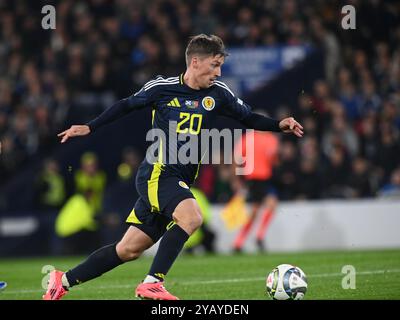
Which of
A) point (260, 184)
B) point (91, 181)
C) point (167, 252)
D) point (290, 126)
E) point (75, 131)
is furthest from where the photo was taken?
point (91, 181)

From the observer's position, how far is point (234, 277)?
9.91m

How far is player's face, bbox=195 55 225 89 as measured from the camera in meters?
7.59

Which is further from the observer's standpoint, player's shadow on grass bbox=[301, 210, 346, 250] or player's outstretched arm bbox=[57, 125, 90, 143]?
player's shadow on grass bbox=[301, 210, 346, 250]

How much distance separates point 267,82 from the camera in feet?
55.2

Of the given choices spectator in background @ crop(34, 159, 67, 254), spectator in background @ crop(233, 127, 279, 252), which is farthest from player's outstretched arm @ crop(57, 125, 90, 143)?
spectator in background @ crop(34, 159, 67, 254)

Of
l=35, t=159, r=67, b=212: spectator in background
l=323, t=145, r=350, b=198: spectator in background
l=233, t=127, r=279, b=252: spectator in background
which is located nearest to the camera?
l=233, t=127, r=279, b=252: spectator in background

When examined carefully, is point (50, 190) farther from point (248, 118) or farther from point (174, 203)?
point (174, 203)

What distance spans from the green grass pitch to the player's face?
1806 millimetres

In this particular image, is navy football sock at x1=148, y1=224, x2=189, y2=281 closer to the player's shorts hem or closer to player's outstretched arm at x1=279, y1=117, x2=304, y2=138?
the player's shorts hem

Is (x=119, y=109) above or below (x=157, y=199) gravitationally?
above

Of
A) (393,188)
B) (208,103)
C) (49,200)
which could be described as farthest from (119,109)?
(49,200)

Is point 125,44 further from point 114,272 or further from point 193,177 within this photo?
point 193,177

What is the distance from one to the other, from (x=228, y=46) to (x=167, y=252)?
36.0 ft
